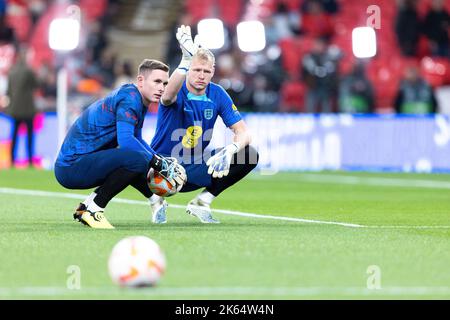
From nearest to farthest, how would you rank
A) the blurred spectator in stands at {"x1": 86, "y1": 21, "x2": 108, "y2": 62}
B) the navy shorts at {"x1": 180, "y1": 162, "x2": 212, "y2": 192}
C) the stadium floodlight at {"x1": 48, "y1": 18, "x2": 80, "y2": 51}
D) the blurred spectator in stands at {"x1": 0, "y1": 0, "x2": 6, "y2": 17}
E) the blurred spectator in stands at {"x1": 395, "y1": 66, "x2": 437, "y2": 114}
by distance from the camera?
the navy shorts at {"x1": 180, "y1": 162, "x2": 212, "y2": 192}
the stadium floodlight at {"x1": 48, "y1": 18, "x2": 80, "y2": 51}
the blurred spectator in stands at {"x1": 395, "y1": 66, "x2": 437, "y2": 114}
the blurred spectator in stands at {"x1": 86, "y1": 21, "x2": 108, "y2": 62}
the blurred spectator in stands at {"x1": 0, "y1": 0, "x2": 6, "y2": 17}

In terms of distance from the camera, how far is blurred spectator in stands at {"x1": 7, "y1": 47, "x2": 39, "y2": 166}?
23247 mm

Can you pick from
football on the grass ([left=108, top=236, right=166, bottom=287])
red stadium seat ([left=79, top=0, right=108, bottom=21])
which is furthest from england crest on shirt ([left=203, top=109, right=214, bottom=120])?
red stadium seat ([left=79, top=0, right=108, bottom=21])

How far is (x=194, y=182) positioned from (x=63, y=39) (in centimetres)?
1151

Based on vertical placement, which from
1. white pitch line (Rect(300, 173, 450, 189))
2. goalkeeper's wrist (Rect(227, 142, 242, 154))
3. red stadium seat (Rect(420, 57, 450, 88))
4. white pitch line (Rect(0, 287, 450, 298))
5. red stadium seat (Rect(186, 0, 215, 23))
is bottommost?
white pitch line (Rect(300, 173, 450, 189))

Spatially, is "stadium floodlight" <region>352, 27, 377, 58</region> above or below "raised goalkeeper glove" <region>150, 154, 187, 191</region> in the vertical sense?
above

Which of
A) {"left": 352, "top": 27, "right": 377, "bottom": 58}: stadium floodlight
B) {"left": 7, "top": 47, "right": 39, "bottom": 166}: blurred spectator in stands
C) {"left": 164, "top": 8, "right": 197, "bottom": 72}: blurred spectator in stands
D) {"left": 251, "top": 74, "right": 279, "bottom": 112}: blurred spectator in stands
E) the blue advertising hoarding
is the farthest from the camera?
{"left": 164, "top": 8, "right": 197, "bottom": 72}: blurred spectator in stands

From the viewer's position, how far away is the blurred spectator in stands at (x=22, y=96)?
23.2m

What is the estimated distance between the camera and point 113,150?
1067 centimetres

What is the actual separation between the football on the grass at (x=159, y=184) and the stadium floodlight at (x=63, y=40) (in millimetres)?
10943

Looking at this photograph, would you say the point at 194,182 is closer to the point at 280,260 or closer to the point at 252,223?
the point at 252,223

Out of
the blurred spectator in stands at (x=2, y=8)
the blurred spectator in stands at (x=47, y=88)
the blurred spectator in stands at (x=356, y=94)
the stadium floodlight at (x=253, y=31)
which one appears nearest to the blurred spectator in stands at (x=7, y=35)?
the blurred spectator in stands at (x=2, y=8)

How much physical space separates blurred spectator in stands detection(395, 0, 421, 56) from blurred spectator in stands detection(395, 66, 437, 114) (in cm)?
216

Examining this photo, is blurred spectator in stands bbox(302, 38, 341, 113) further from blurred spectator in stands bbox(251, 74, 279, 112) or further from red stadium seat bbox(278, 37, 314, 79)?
red stadium seat bbox(278, 37, 314, 79)

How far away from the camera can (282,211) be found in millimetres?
13336
